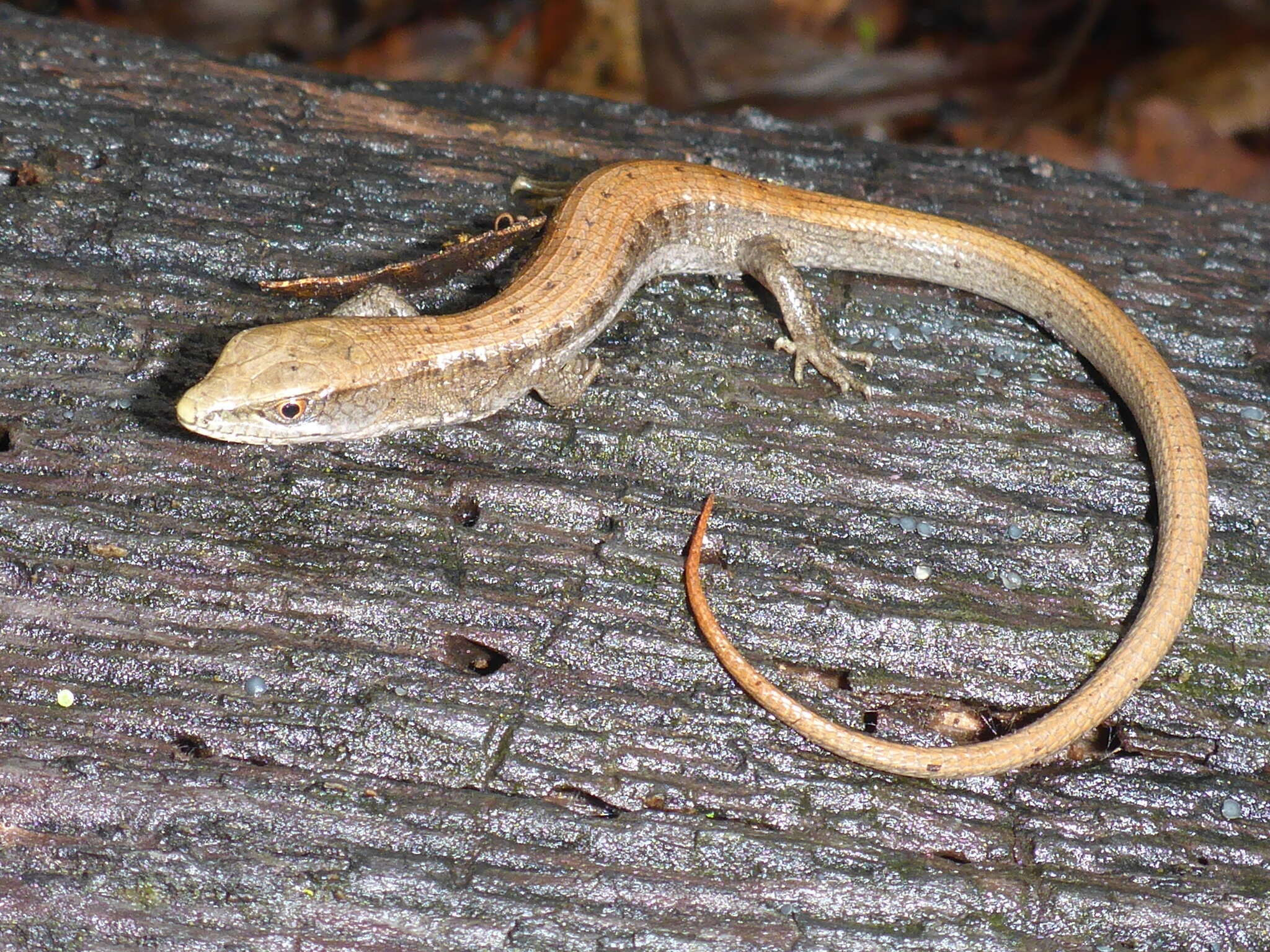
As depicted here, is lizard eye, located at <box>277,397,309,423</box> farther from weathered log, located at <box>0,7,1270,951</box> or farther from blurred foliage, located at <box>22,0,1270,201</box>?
blurred foliage, located at <box>22,0,1270,201</box>

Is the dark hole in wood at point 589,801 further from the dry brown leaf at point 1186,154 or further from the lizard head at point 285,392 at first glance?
the dry brown leaf at point 1186,154

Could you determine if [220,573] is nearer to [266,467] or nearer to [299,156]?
[266,467]

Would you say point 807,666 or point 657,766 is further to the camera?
point 807,666

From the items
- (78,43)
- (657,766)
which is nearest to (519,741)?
(657,766)

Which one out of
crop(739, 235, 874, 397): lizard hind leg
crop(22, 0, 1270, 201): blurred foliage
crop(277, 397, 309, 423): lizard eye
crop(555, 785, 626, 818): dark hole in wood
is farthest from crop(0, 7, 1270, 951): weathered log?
crop(22, 0, 1270, 201): blurred foliage

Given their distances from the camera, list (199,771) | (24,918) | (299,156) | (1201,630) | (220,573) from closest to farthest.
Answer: (24,918)
(199,771)
(220,573)
(1201,630)
(299,156)

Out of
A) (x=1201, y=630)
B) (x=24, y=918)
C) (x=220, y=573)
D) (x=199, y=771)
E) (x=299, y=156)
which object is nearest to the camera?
(x=24, y=918)

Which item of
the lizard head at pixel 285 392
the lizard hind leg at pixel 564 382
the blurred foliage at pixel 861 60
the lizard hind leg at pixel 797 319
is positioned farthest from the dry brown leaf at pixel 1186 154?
the lizard head at pixel 285 392
